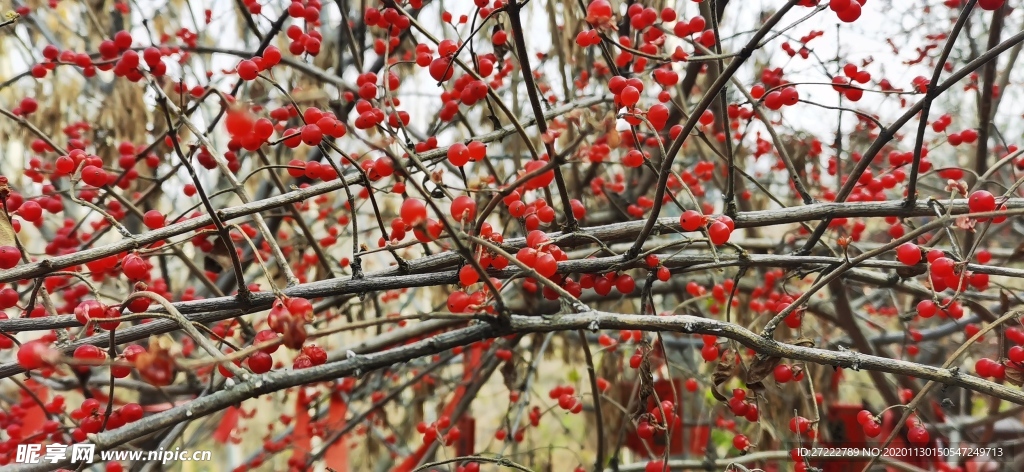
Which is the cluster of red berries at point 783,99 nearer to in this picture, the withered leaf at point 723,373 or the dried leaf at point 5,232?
the withered leaf at point 723,373

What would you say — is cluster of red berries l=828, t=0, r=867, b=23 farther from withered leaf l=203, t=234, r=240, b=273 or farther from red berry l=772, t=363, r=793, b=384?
withered leaf l=203, t=234, r=240, b=273

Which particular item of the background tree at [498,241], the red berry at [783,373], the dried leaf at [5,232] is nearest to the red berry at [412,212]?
the background tree at [498,241]

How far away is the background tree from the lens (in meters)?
0.96

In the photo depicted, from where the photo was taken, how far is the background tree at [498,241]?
96cm

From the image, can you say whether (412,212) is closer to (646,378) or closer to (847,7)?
(646,378)

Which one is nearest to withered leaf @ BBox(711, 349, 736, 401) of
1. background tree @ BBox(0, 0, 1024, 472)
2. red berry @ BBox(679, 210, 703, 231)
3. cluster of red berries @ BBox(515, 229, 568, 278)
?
background tree @ BBox(0, 0, 1024, 472)

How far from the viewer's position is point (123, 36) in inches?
67.4

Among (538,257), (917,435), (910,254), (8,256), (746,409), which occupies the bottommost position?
(917,435)

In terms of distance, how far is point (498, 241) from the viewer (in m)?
1.12

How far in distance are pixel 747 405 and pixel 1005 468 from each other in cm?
205

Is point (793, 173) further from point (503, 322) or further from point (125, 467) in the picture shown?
point (125, 467)

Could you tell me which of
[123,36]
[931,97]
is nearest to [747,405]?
[931,97]

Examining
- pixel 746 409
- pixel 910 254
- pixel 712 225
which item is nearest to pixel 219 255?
pixel 712 225

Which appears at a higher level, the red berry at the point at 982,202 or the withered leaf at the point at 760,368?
the red berry at the point at 982,202
